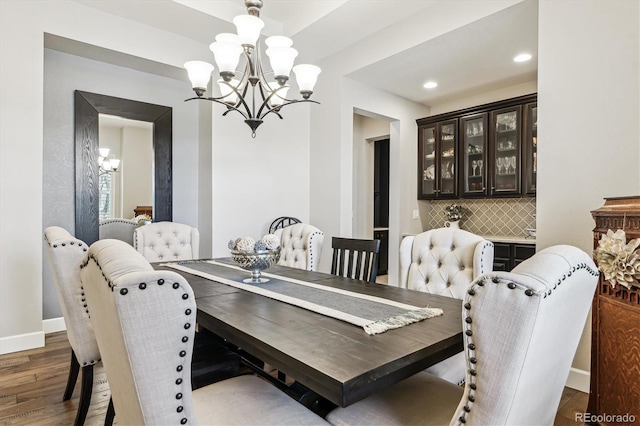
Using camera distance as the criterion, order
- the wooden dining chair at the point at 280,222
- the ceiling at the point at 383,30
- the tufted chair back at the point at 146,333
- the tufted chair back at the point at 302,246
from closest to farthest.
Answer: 1. the tufted chair back at the point at 146,333
2. the tufted chair back at the point at 302,246
3. the ceiling at the point at 383,30
4. the wooden dining chair at the point at 280,222

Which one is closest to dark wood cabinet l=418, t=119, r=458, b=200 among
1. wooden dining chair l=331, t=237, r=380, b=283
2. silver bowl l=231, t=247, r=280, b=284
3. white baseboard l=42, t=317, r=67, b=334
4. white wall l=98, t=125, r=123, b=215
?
wooden dining chair l=331, t=237, r=380, b=283

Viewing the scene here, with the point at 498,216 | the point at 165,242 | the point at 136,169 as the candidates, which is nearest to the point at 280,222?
the point at 165,242

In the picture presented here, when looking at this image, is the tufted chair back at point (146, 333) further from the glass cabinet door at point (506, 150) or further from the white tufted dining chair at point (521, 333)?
the glass cabinet door at point (506, 150)

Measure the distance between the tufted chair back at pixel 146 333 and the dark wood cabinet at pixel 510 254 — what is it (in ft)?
12.0

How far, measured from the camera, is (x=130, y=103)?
381 cm

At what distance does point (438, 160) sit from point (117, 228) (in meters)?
3.93

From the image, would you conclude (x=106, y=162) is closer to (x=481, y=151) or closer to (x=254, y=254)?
(x=254, y=254)

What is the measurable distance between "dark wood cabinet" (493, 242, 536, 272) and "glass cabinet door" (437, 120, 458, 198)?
1015mm

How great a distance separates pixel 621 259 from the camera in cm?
148

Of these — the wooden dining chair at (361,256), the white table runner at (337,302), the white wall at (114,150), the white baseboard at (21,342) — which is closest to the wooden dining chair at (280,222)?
the white wall at (114,150)

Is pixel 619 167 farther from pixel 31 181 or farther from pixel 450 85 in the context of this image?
pixel 31 181

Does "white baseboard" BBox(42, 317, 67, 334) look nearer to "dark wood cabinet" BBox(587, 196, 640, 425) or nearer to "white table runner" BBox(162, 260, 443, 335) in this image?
"white table runner" BBox(162, 260, 443, 335)

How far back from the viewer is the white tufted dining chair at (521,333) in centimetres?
75

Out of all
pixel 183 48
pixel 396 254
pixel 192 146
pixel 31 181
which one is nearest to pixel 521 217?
pixel 396 254
